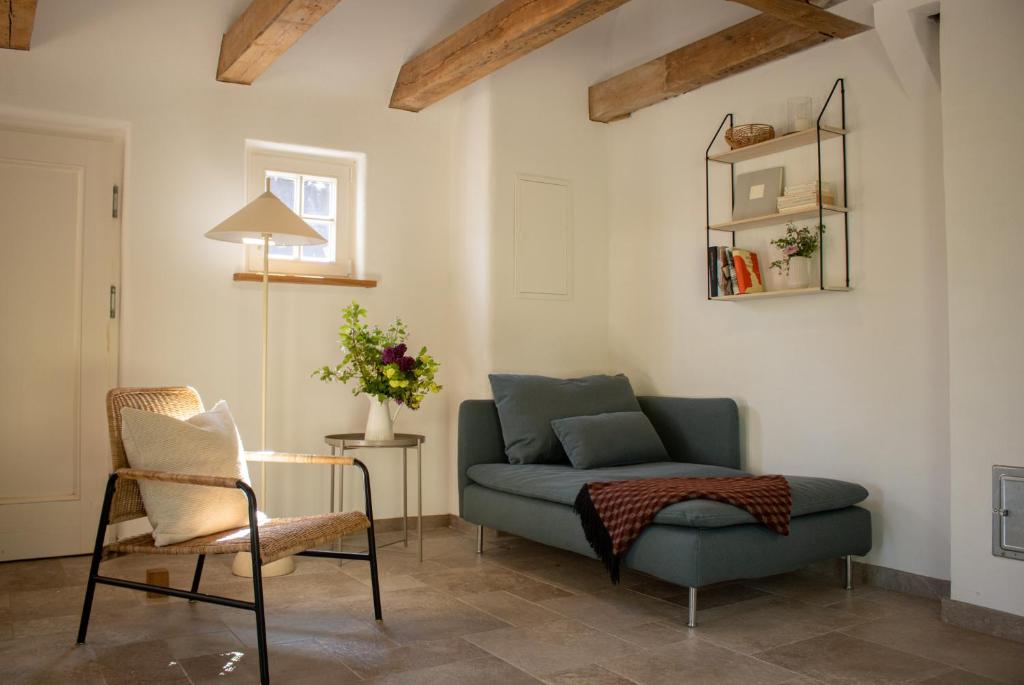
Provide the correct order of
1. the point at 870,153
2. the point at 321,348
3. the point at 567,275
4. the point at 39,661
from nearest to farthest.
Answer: the point at 39,661, the point at 870,153, the point at 321,348, the point at 567,275

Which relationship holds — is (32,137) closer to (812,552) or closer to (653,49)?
(653,49)

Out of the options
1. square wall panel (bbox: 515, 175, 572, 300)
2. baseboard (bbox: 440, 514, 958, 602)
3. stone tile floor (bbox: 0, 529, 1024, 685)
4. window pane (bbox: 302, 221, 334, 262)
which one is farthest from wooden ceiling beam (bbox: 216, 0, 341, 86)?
baseboard (bbox: 440, 514, 958, 602)

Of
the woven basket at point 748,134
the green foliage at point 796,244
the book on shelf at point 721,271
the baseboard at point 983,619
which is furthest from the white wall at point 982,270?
the book on shelf at point 721,271

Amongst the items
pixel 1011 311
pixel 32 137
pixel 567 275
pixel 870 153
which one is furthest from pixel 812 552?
pixel 32 137

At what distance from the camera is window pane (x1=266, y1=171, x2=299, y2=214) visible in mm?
4668

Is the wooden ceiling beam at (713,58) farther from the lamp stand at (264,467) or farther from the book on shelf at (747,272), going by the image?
the lamp stand at (264,467)

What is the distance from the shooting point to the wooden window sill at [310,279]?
4.40 m

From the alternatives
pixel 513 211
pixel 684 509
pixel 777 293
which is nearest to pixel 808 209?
pixel 777 293

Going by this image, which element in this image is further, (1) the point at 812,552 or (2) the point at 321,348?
(2) the point at 321,348

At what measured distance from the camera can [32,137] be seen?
4121 millimetres

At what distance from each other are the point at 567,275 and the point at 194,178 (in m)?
2.07

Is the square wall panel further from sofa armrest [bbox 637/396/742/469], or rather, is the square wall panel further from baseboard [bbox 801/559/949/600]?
baseboard [bbox 801/559/949/600]

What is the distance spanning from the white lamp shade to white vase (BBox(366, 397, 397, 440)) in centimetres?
84

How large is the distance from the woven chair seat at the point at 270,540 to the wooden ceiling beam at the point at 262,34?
2.02 metres
